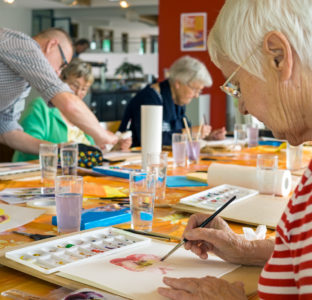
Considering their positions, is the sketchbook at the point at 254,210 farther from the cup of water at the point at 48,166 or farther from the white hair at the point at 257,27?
the cup of water at the point at 48,166

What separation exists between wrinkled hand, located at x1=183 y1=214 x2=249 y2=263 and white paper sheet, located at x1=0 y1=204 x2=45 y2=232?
502 mm

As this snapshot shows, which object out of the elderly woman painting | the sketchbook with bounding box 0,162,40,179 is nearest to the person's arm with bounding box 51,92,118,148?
the sketchbook with bounding box 0,162,40,179

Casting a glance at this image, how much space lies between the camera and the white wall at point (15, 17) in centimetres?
1136

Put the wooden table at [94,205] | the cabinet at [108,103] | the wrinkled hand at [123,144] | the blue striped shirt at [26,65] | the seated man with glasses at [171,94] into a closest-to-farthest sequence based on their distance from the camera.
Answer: the wooden table at [94,205] < the blue striped shirt at [26,65] < the wrinkled hand at [123,144] < the seated man with glasses at [171,94] < the cabinet at [108,103]

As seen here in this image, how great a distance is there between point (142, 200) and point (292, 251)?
620 mm

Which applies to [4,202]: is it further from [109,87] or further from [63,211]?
[109,87]

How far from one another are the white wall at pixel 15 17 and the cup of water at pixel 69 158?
1020 centimetres

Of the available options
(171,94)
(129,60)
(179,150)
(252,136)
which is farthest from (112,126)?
(129,60)

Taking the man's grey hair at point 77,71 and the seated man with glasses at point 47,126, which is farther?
the man's grey hair at point 77,71

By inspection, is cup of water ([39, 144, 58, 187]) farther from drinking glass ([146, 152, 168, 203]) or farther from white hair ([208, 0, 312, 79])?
white hair ([208, 0, 312, 79])

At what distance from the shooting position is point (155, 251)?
1031 mm

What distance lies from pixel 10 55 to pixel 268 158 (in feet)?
4.67

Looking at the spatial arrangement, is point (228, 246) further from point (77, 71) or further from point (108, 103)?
point (108, 103)

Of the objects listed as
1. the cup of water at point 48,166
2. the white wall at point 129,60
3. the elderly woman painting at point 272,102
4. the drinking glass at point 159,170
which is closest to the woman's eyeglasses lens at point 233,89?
the elderly woman painting at point 272,102
